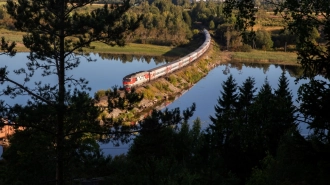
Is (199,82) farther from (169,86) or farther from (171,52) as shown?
(171,52)

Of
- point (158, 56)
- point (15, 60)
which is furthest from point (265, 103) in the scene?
point (158, 56)

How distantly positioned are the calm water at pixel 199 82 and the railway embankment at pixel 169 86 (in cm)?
84

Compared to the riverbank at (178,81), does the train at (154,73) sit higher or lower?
higher

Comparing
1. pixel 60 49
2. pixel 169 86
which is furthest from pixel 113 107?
pixel 169 86

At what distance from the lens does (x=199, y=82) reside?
153 feet

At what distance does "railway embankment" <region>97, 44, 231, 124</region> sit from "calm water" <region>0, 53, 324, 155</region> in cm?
84

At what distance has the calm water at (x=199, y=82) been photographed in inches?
1360

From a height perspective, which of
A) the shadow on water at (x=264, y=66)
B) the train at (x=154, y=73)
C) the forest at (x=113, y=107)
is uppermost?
the forest at (x=113, y=107)

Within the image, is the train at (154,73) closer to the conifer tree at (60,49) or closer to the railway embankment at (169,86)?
the railway embankment at (169,86)

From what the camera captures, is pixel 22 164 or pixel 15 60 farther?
pixel 15 60

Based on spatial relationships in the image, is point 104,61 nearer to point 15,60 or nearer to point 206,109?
point 15,60

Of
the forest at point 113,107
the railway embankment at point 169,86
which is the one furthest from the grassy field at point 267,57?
the forest at point 113,107

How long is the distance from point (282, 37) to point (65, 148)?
6332 cm

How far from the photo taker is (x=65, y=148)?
922 cm
